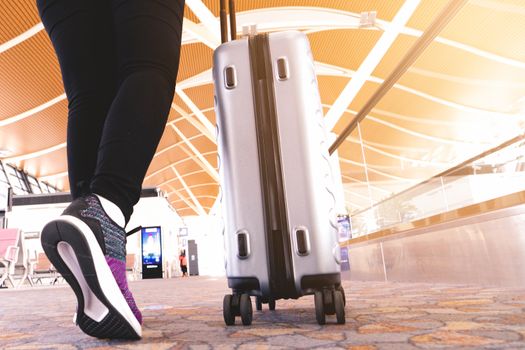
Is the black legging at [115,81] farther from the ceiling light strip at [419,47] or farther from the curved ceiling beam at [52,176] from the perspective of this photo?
the curved ceiling beam at [52,176]

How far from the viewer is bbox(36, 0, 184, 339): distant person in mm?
700

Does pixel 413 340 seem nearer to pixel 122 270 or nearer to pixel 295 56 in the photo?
pixel 122 270

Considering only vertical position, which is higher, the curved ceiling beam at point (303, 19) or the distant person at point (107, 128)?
the curved ceiling beam at point (303, 19)

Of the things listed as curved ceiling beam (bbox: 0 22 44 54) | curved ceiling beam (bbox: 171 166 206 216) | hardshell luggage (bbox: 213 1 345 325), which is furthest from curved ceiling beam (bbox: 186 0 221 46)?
curved ceiling beam (bbox: 171 166 206 216)

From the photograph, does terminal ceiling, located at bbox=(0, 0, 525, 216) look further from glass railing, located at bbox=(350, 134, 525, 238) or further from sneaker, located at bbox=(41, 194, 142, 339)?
sneaker, located at bbox=(41, 194, 142, 339)

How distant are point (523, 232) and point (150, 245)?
16.9 meters

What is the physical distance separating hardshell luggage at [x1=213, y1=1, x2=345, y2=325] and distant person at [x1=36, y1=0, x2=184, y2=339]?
22 cm

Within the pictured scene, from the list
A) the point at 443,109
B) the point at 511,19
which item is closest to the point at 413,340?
the point at 511,19

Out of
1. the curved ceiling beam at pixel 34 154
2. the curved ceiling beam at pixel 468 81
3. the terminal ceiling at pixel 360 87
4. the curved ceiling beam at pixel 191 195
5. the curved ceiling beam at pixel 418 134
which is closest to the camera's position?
the curved ceiling beam at pixel 468 81

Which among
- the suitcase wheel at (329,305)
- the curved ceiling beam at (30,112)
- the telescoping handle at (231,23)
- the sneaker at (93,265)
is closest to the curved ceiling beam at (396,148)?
the telescoping handle at (231,23)

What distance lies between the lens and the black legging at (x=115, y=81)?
78cm

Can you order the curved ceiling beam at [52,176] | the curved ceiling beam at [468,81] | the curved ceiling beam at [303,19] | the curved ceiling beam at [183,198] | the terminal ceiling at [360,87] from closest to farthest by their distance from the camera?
the curved ceiling beam at [468,81], the terminal ceiling at [360,87], the curved ceiling beam at [303,19], the curved ceiling beam at [52,176], the curved ceiling beam at [183,198]

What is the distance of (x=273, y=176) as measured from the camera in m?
1.01

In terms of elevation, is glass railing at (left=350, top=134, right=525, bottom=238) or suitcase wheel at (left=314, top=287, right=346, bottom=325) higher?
glass railing at (left=350, top=134, right=525, bottom=238)
